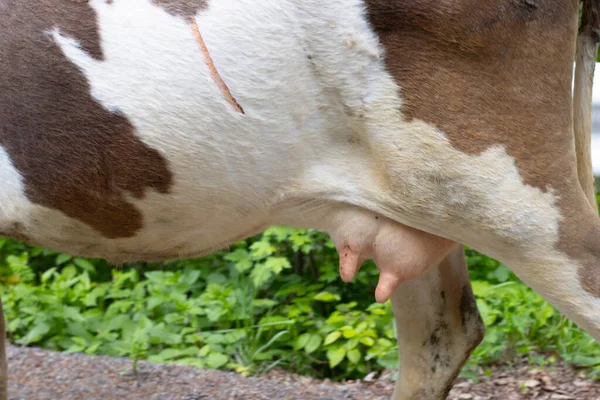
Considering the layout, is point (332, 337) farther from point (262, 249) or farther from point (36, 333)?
point (36, 333)

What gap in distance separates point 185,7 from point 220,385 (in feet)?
7.58

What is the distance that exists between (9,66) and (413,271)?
1.28 m

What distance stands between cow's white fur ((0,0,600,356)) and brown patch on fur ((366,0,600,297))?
0.04 meters

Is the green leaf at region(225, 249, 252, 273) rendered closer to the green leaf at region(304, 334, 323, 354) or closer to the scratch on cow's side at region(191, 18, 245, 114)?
the green leaf at region(304, 334, 323, 354)

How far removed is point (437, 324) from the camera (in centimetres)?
328

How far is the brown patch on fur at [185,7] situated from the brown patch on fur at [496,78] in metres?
0.46

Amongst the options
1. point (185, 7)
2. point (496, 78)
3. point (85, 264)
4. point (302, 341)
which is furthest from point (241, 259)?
point (496, 78)

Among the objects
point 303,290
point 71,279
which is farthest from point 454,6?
point 71,279

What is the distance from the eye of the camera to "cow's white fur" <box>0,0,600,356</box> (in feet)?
7.78

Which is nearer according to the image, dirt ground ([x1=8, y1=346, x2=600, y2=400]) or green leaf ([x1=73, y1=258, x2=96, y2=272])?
dirt ground ([x1=8, y1=346, x2=600, y2=400])

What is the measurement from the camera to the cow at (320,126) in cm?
235

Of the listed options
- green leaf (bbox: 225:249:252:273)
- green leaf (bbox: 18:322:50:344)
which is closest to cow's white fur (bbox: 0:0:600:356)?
green leaf (bbox: 225:249:252:273)

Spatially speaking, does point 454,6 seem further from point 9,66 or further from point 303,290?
point 303,290

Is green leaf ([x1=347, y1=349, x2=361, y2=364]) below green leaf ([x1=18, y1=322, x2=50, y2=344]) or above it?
above
